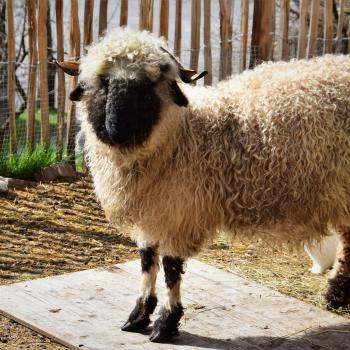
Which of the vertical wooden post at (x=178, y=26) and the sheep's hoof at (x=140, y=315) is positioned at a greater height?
the vertical wooden post at (x=178, y=26)

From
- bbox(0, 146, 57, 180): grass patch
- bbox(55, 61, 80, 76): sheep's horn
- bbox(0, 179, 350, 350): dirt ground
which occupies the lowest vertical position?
bbox(0, 179, 350, 350): dirt ground

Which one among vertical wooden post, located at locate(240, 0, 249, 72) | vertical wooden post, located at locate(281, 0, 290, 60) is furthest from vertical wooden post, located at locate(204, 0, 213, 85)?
vertical wooden post, located at locate(281, 0, 290, 60)

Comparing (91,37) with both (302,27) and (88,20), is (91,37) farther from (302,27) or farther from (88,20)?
(302,27)

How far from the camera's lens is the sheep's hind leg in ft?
14.3

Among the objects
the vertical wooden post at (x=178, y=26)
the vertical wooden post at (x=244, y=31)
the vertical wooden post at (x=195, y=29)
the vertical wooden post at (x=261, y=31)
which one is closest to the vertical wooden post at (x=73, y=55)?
the vertical wooden post at (x=178, y=26)

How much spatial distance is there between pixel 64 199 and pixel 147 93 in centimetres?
307

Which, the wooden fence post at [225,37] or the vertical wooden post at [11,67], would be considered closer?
the vertical wooden post at [11,67]

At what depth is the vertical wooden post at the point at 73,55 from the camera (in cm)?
650

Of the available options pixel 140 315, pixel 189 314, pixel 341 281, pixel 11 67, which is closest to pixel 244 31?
pixel 11 67

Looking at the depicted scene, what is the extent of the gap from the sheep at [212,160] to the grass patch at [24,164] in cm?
295

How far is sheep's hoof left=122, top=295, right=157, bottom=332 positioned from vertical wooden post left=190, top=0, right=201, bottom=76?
3.43 metres

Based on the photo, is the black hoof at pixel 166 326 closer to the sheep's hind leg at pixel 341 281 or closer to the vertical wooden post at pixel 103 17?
the sheep's hind leg at pixel 341 281

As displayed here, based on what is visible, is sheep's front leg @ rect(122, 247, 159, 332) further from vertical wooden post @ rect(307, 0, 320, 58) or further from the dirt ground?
vertical wooden post @ rect(307, 0, 320, 58)

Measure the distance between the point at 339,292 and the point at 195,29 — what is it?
3.39 meters
